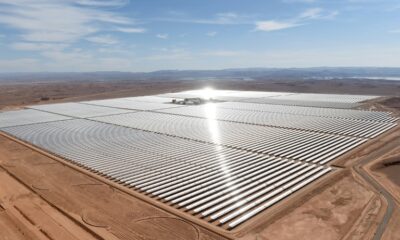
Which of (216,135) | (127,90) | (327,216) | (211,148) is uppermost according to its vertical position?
(127,90)

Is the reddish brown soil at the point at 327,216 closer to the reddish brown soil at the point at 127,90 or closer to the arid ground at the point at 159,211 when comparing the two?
the arid ground at the point at 159,211

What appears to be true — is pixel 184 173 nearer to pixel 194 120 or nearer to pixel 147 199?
pixel 147 199

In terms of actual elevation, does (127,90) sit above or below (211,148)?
above

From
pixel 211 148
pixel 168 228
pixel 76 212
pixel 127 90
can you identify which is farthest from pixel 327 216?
pixel 127 90

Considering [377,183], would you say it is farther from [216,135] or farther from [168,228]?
[216,135]

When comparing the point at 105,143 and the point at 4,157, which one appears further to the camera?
the point at 105,143

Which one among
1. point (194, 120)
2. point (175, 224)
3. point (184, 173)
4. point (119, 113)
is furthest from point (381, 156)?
point (119, 113)

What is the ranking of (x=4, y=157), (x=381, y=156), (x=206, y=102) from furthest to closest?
(x=206, y=102)
(x=4, y=157)
(x=381, y=156)
